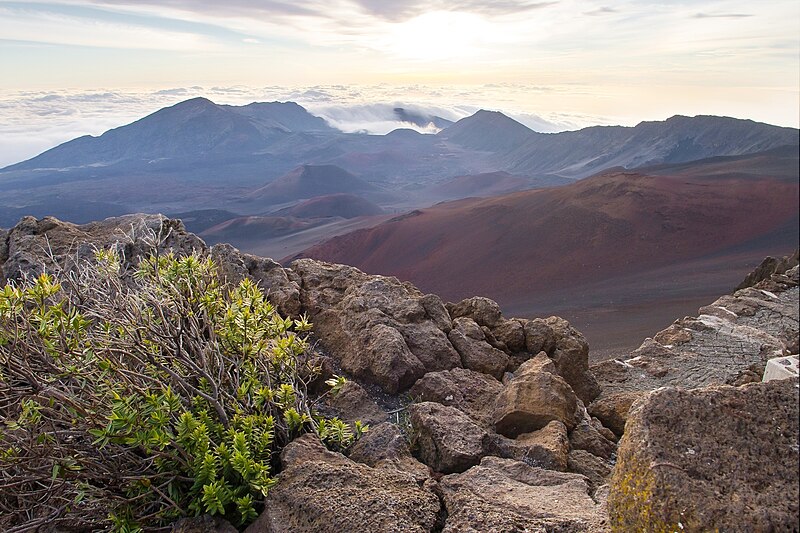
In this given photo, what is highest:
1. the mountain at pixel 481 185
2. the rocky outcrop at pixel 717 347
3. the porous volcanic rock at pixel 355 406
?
the porous volcanic rock at pixel 355 406

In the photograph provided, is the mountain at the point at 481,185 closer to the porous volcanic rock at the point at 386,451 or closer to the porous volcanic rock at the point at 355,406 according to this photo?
the porous volcanic rock at the point at 355,406

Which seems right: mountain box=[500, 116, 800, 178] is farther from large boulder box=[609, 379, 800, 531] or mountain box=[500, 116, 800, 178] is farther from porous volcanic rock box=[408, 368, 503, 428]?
large boulder box=[609, 379, 800, 531]

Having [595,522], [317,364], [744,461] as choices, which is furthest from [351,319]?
[744,461]

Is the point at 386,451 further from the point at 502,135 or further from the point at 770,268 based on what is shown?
the point at 502,135

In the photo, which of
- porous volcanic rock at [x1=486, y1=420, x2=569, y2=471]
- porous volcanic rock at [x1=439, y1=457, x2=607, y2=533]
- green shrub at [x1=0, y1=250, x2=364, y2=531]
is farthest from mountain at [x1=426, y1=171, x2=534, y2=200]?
green shrub at [x1=0, y1=250, x2=364, y2=531]

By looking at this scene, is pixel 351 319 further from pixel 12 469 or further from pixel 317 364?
pixel 12 469

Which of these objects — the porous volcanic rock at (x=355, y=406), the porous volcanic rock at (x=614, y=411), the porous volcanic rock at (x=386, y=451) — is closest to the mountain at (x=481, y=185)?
the porous volcanic rock at (x=614, y=411)
